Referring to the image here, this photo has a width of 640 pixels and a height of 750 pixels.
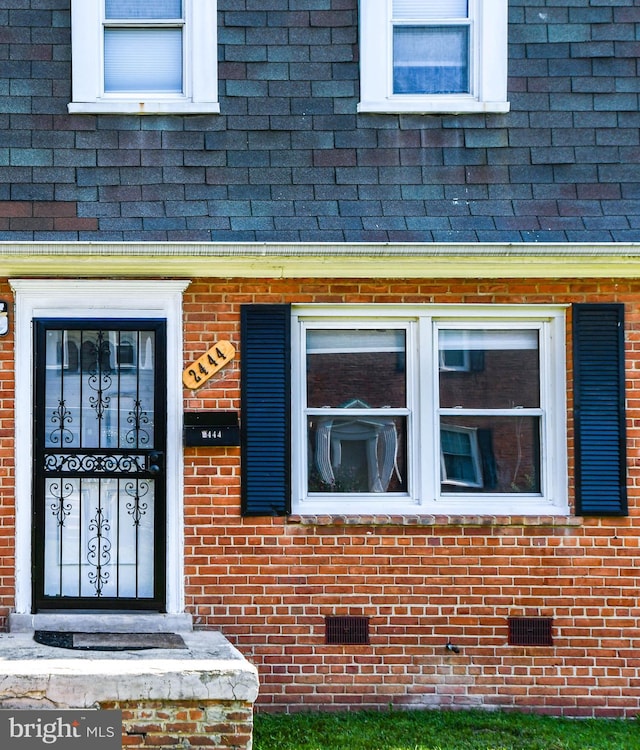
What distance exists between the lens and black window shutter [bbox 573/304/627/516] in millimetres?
6129

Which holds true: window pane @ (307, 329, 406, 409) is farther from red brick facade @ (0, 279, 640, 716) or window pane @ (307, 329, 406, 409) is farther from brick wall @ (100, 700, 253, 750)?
brick wall @ (100, 700, 253, 750)

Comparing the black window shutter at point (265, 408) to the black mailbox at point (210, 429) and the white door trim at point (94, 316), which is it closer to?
the black mailbox at point (210, 429)

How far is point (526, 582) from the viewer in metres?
6.14

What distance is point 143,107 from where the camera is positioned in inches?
248

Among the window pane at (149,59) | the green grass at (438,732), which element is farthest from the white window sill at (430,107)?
the green grass at (438,732)

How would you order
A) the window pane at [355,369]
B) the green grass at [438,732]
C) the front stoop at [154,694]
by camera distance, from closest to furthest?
the front stoop at [154,694]
the green grass at [438,732]
the window pane at [355,369]

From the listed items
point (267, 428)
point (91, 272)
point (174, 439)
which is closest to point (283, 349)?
point (267, 428)

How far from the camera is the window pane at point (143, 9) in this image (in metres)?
6.44

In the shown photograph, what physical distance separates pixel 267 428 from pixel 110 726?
2.19 metres

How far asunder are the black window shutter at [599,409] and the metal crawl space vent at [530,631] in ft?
2.71

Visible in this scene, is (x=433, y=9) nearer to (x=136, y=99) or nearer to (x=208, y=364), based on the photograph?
(x=136, y=99)

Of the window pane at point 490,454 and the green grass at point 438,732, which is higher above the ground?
the window pane at point 490,454

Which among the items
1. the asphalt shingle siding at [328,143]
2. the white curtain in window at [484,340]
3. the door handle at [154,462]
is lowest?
the door handle at [154,462]

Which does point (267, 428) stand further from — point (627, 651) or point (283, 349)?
point (627, 651)
